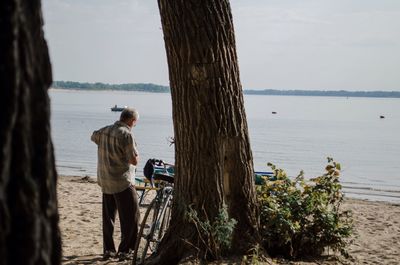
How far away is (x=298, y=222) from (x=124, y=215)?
192 centimetres

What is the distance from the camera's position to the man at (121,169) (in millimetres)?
7785

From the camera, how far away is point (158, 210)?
7.34m

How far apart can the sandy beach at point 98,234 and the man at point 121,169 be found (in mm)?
402

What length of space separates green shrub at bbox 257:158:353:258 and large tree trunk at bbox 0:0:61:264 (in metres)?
5.41

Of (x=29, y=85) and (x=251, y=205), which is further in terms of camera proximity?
(x=251, y=205)

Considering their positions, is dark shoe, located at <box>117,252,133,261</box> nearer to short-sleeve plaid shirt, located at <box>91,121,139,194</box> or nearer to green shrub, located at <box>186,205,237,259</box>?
short-sleeve plaid shirt, located at <box>91,121,139,194</box>

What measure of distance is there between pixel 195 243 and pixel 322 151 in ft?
132

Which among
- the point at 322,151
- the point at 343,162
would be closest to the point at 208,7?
the point at 343,162

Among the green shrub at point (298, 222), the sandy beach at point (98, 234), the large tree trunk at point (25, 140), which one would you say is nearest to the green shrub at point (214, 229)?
the green shrub at point (298, 222)

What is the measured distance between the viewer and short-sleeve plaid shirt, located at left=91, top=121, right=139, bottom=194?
306 inches

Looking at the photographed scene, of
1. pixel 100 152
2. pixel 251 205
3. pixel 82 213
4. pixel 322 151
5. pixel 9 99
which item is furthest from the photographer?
pixel 322 151

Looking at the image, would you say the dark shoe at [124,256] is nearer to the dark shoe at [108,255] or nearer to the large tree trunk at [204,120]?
the dark shoe at [108,255]

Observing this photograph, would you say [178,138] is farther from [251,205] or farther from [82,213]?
[82,213]

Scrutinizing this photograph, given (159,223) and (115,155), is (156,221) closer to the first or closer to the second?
(159,223)
